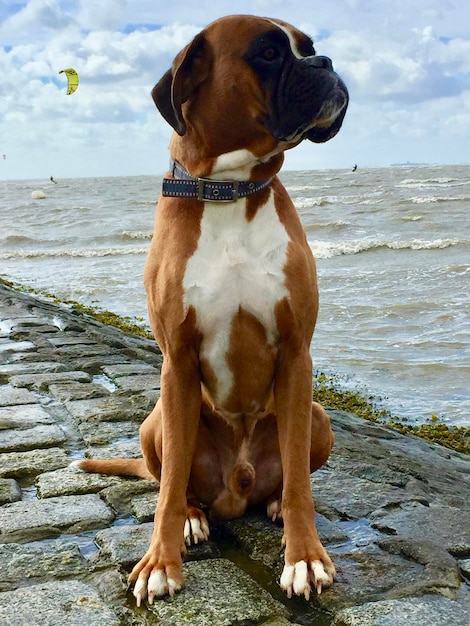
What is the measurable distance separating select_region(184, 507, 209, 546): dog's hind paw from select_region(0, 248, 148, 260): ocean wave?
45.5 ft

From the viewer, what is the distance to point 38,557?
280cm

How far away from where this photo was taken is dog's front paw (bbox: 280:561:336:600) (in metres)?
2.52

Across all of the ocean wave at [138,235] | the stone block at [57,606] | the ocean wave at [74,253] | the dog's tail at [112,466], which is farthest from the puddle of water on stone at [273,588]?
the ocean wave at [138,235]

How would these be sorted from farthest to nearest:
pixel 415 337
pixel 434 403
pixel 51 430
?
1. pixel 415 337
2. pixel 434 403
3. pixel 51 430

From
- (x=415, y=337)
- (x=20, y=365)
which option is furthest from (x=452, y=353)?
(x=20, y=365)

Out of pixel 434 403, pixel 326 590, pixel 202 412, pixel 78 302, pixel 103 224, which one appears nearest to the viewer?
pixel 326 590

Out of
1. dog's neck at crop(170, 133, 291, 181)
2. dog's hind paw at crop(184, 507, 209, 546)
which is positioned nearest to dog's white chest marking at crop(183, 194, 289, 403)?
dog's neck at crop(170, 133, 291, 181)

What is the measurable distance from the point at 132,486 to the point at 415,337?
15.6ft

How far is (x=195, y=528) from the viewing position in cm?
296

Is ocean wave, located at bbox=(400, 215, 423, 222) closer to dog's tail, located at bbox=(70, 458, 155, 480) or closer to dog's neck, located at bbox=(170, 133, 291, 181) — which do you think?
dog's tail, located at bbox=(70, 458, 155, 480)

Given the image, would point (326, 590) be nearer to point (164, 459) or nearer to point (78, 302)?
point (164, 459)

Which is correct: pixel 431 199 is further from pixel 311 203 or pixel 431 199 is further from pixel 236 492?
pixel 236 492

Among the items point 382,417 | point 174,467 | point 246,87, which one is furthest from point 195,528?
point 382,417

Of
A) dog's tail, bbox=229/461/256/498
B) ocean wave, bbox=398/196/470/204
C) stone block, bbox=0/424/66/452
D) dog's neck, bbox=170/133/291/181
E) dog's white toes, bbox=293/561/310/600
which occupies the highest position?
dog's neck, bbox=170/133/291/181
